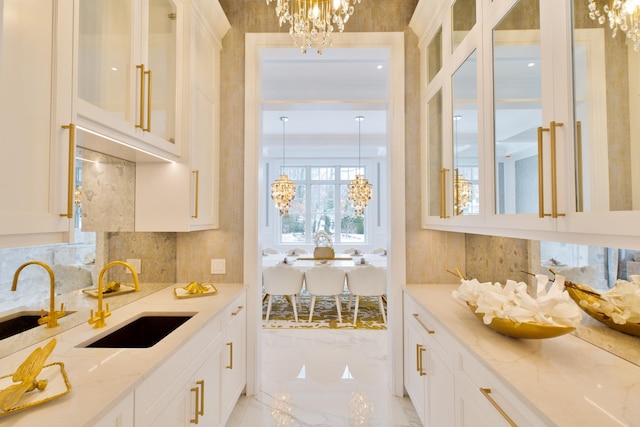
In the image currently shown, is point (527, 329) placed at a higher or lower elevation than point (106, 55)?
lower

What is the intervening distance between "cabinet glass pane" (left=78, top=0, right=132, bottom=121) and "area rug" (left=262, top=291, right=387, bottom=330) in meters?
3.31

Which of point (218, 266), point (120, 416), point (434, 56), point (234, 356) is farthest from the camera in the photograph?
point (218, 266)

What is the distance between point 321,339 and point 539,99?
322 centimetres

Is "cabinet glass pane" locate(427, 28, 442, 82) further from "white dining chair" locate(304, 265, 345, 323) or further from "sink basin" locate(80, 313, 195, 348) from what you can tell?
"white dining chair" locate(304, 265, 345, 323)

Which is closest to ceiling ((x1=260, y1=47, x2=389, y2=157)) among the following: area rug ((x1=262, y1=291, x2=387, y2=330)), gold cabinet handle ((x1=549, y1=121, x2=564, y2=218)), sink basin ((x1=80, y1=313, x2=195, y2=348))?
gold cabinet handle ((x1=549, y1=121, x2=564, y2=218))

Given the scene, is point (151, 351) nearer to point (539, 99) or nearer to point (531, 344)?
point (531, 344)

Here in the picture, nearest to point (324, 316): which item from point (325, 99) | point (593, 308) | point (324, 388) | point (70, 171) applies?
point (324, 388)

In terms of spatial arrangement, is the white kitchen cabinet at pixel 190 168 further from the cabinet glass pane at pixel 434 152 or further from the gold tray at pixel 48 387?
the cabinet glass pane at pixel 434 152

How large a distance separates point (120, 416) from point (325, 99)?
4.48 m

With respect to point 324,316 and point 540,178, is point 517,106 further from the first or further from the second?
point 324,316

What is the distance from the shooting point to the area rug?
13.4 feet

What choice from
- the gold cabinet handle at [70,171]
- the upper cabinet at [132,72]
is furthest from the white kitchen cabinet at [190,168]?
the gold cabinet handle at [70,171]

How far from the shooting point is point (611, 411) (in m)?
0.81

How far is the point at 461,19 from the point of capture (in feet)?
5.95
